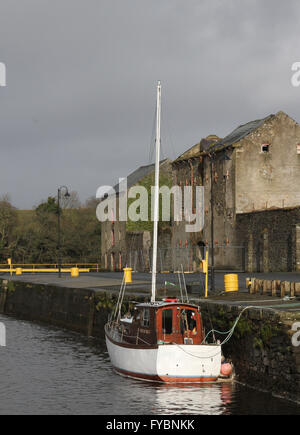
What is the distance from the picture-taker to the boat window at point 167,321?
24.0 m

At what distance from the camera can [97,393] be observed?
22406mm

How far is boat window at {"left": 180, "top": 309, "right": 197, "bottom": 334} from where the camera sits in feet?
78.9

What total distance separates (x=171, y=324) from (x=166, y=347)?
1681 millimetres

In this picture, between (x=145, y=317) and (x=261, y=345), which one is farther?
(x=145, y=317)

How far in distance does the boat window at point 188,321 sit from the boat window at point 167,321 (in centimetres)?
38

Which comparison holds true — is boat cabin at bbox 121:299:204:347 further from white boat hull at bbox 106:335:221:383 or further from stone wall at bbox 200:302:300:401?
stone wall at bbox 200:302:300:401

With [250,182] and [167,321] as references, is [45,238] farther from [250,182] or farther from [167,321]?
[167,321]

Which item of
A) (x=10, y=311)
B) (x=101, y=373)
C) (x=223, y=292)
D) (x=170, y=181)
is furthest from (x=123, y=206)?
(x=101, y=373)

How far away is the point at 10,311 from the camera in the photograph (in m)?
52.6

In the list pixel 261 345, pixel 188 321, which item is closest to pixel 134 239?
pixel 188 321

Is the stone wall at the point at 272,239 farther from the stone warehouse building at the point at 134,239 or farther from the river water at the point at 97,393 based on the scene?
the river water at the point at 97,393

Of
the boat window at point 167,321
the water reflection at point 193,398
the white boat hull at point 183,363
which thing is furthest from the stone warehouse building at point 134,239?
the water reflection at point 193,398

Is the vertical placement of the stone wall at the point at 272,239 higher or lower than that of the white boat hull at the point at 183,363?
higher

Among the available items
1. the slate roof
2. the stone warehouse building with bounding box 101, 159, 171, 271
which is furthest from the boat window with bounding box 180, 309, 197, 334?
the stone warehouse building with bounding box 101, 159, 171, 271
